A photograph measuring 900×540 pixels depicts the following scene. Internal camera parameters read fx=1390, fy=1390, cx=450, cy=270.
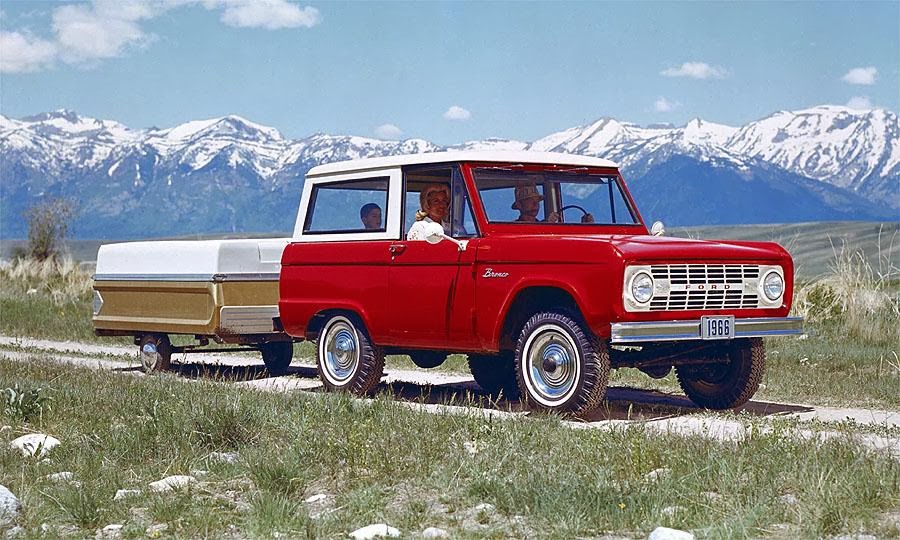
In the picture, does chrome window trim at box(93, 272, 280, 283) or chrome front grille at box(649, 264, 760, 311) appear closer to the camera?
chrome front grille at box(649, 264, 760, 311)

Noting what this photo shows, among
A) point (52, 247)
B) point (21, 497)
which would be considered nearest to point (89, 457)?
point (21, 497)

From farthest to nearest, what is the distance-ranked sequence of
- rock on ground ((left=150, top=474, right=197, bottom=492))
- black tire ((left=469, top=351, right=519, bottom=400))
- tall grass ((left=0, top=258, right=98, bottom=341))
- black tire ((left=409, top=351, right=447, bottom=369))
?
tall grass ((left=0, top=258, right=98, bottom=341)) → black tire ((left=469, top=351, right=519, bottom=400)) → black tire ((left=409, top=351, right=447, bottom=369)) → rock on ground ((left=150, top=474, right=197, bottom=492))

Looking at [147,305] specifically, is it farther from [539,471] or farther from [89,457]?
[539,471]

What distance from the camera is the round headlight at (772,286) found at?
36.3 ft

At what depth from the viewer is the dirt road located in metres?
9.72

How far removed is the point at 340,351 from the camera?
1284 centimetres

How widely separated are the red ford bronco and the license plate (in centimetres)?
1

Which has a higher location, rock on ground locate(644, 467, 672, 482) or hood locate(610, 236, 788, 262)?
hood locate(610, 236, 788, 262)

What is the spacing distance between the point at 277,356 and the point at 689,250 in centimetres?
700

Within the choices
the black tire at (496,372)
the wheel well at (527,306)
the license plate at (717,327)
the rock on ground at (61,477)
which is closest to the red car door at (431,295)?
the wheel well at (527,306)

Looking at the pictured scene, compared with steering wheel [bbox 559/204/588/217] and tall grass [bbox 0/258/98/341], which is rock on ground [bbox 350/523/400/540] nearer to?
steering wheel [bbox 559/204/588/217]

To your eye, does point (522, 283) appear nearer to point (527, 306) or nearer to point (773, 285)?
point (527, 306)

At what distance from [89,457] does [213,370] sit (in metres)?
7.82

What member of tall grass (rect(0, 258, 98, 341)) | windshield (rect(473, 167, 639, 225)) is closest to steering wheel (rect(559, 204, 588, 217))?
windshield (rect(473, 167, 639, 225))
